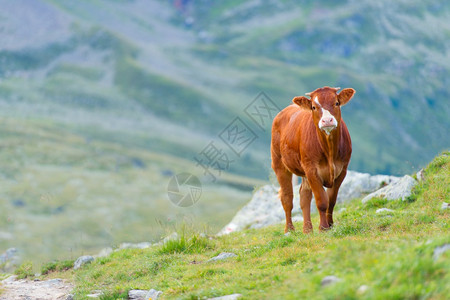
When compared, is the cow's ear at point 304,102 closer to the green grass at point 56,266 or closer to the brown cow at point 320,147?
the brown cow at point 320,147

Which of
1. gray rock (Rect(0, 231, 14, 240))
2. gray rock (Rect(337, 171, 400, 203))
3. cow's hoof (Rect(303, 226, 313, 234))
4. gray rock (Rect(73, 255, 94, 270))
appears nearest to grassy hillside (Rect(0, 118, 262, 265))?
gray rock (Rect(0, 231, 14, 240))

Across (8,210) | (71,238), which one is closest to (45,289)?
(71,238)

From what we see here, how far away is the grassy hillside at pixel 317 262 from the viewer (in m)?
6.68

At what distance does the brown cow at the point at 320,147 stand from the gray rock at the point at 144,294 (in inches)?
169

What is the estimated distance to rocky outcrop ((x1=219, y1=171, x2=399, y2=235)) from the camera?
21.4 m

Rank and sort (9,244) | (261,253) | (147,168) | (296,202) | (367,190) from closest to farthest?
1. (261,253)
2. (367,190)
3. (296,202)
4. (9,244)
5. (147,168)

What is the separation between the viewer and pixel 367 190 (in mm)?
21234

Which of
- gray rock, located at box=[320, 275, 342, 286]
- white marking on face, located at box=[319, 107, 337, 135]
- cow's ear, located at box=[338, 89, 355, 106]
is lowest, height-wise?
gray rock, located at box=[320, 275, 342, 286]

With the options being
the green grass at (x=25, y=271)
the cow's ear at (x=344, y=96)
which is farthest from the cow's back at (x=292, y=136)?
the green grass at (x=25, y=271)

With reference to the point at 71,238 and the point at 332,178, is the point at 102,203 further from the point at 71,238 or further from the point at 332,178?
the point at 332,178

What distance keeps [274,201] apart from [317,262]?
16.8 meters

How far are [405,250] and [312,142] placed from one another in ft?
18.7

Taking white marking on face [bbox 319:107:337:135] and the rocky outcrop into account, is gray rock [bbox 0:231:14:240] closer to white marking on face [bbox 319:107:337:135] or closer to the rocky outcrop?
the rocky outcrop

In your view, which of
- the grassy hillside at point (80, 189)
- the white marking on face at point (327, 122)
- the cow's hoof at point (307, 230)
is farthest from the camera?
the grassy hillside at point (80, 189)
